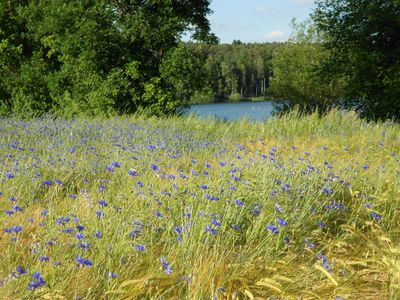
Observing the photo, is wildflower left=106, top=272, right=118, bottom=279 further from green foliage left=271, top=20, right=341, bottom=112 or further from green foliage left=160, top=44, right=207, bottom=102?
green foliage left=271, top=20, right=341, bottom=112

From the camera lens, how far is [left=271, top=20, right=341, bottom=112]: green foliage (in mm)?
22719

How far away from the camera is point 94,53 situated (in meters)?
12.4

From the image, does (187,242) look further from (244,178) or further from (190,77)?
(190,77)

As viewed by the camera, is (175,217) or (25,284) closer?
(25,284)

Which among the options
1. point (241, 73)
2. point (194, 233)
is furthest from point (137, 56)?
point (241, 73)

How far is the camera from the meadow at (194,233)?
2.44 m

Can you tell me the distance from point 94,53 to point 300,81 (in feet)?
42.7

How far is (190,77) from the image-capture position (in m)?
12.8

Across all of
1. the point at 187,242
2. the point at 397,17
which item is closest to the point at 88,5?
the point at 397,17

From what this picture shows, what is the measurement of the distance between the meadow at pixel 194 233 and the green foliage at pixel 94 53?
284 inches

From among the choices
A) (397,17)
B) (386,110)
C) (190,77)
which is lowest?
(386,110)

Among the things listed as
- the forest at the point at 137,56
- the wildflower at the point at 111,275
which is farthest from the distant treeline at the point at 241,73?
the wildflower at the point at 111,275

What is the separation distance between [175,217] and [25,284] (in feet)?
4.11

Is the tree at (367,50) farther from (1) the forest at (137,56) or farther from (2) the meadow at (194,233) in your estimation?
(2) the meadow at (194,233)
